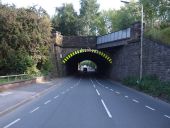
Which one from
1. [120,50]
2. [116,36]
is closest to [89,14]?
[120,50]

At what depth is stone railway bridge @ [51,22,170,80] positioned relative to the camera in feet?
108

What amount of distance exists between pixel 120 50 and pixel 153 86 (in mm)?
21956

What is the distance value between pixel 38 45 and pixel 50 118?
98.1 feet

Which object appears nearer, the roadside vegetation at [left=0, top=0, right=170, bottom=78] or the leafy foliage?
the roadside vegetation at [left=0, top=0, right=170, bottom=78]

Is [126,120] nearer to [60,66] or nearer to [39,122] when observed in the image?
[39,122]

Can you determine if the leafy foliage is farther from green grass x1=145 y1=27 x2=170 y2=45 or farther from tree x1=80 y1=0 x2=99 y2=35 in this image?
tree x1=80 y1=0 x2=99 y2=35

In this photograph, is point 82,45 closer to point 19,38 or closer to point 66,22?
point 66,22

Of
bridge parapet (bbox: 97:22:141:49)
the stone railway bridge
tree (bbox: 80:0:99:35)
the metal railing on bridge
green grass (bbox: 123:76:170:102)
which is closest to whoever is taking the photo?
green grass (bbox: 123:76:170:102)

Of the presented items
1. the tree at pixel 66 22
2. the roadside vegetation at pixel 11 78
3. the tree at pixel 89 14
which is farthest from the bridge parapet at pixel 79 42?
the tree at pixel 89 14

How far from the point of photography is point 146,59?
119ft

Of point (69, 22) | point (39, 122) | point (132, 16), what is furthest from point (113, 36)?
point (39, 122)

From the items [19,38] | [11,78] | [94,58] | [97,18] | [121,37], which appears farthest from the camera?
[97,18]

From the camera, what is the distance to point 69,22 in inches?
3238

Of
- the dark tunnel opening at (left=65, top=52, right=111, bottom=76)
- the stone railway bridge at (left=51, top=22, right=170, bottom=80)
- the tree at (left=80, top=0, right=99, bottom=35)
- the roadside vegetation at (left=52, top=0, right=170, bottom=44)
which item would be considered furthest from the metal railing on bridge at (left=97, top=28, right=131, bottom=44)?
the tree at (left=80, top=0, right=99, bottom=35)
